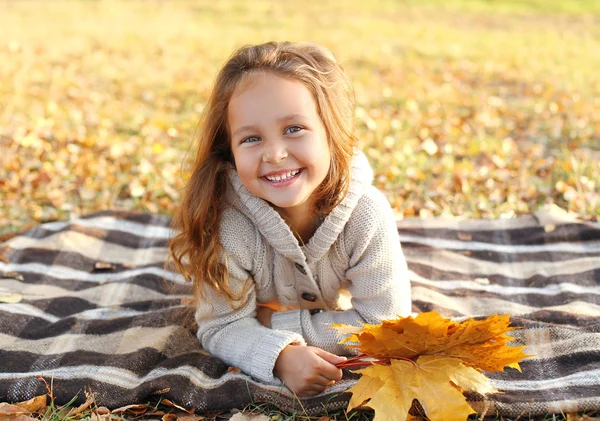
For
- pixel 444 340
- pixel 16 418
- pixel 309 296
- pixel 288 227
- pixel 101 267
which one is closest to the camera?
pixel 444 340

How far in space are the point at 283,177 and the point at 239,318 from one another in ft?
1.93

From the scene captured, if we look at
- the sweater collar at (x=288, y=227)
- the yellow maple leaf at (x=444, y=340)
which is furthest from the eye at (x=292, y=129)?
the yellow maple leaf at (x=444, y=340)

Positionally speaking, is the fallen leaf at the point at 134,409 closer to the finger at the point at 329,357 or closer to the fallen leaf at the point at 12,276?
the finger at the point at 329,357

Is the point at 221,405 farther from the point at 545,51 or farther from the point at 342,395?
the point at 545,51

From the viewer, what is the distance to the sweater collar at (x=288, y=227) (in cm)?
233

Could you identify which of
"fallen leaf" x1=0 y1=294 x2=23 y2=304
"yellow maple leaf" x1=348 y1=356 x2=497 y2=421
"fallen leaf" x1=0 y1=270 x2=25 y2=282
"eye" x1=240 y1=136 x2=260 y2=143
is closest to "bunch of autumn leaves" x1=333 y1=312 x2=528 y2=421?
"yellow maple leaf" x1=348 y1=356 x2=497 y2=421

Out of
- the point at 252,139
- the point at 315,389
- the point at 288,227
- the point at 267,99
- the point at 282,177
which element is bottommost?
the point at 315,389

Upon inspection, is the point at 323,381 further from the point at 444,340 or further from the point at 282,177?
the point at 282,177

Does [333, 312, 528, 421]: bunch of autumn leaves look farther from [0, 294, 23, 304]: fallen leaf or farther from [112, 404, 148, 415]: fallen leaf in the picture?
[0, 294, 23, 304]: fallen leaf

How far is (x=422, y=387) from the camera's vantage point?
76.7 inches

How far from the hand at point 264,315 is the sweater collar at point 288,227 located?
1.00ft

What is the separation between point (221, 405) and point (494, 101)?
14.8 feet

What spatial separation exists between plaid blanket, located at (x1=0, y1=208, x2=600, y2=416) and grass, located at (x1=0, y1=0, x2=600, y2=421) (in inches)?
6.6

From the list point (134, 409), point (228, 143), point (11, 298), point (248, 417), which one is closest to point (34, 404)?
point (134, 409)
